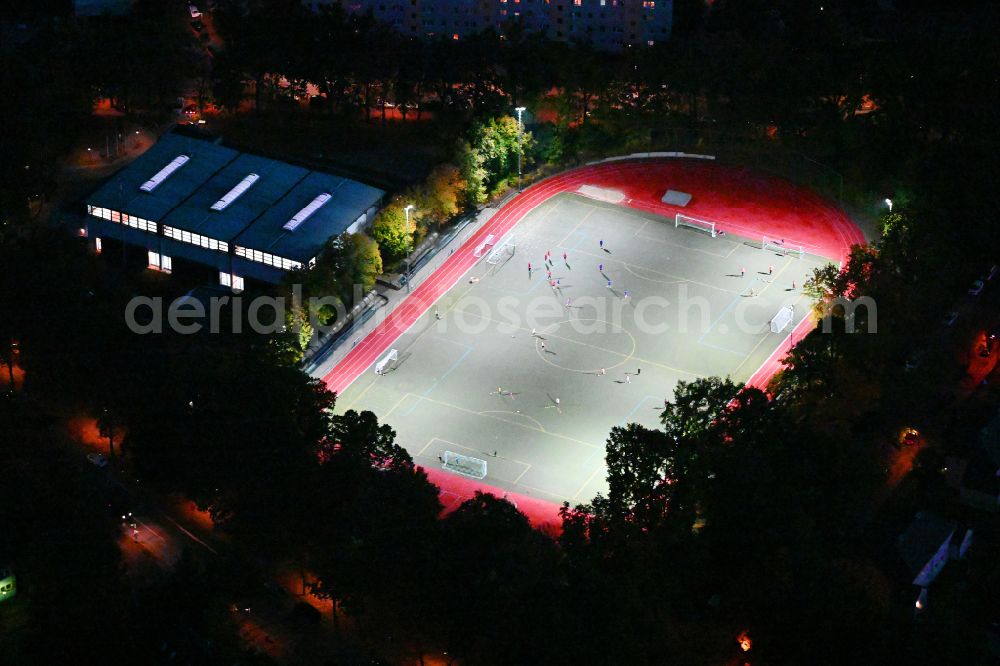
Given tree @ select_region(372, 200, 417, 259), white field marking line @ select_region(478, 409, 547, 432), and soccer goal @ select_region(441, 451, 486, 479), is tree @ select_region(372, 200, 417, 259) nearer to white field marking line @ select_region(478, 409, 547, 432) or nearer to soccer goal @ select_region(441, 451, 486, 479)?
white field marking line @ select_region(478, 409, 547, 432)

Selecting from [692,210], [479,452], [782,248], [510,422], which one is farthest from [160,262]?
[782,248]

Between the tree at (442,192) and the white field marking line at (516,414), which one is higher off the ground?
the tree at (442,192)

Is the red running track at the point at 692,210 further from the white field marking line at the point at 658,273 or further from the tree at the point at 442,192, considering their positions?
the white field marking line at the point at 658,273

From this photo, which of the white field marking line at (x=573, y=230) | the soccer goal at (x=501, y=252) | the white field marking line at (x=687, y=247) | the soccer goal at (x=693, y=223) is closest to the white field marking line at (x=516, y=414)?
the soccer goal at (x=501, y=252)

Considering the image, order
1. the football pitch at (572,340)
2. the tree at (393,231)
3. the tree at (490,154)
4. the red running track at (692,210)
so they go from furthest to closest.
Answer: the tree at (490,154) → the tree at (393,231) → the red running track at (692,210) → the football pitch at (572,340)

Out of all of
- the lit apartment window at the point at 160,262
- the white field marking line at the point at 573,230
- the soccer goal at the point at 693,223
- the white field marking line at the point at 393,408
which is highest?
the soccer goal at the point at 693,223

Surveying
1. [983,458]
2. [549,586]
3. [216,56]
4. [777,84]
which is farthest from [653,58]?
[549,586]

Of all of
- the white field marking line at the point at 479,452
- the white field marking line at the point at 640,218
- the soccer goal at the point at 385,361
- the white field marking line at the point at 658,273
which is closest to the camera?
the white field marking line at the point at 479,452

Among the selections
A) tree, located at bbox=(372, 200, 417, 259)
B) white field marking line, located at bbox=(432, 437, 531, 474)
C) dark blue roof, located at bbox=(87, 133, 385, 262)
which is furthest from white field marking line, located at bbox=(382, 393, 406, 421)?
tree, located at bbox=(372, 200, 417, 259)
